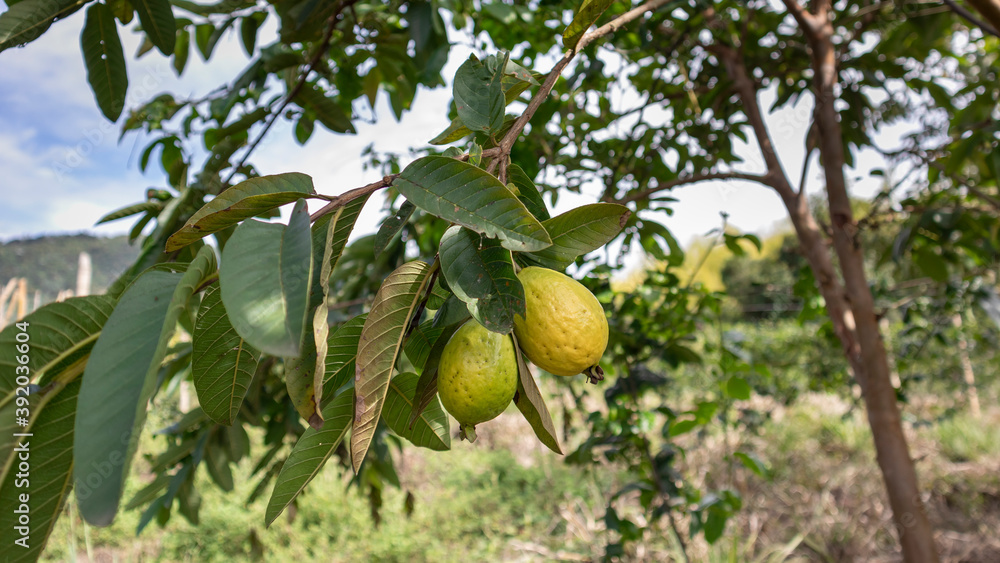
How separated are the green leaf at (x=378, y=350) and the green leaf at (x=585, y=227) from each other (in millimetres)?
118

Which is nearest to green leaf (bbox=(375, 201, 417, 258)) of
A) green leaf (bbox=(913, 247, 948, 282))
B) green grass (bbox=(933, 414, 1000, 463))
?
green leaf (bbox=(913, 247, 948, 282))

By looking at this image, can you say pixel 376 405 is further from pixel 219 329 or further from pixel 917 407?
pixel 917 407

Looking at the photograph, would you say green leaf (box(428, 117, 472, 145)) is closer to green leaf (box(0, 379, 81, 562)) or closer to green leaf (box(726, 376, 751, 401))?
green leaf (box(0, 379, 81, 562))

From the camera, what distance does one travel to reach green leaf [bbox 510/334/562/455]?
1.34ft

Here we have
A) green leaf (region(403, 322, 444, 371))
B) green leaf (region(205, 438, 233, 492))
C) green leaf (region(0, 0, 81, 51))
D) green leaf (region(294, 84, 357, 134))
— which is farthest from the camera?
green leaf (region(205, 438, 233, 492))

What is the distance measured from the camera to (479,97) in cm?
47

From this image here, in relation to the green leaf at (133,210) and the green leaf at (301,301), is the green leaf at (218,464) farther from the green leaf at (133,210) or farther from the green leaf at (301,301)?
the green leaf at (301,301)

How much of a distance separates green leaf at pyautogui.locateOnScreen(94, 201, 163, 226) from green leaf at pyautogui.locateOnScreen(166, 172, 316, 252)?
60cm

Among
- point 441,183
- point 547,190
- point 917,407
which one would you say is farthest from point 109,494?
point 917,407

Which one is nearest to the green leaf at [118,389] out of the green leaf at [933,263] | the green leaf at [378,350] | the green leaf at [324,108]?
the green leaf at [378,350]

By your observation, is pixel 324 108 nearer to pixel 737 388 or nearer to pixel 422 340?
pixel 422 340

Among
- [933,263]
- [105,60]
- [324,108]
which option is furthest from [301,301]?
[933,263]

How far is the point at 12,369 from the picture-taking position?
14.3 inches

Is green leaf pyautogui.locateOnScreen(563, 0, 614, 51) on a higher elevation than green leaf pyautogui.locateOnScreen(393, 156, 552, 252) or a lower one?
higher
